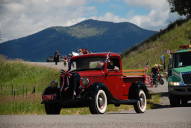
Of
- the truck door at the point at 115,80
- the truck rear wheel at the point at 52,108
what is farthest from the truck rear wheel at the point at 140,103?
the truck rear wheel at the point at 52,108

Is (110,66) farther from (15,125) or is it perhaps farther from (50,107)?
(15,125)

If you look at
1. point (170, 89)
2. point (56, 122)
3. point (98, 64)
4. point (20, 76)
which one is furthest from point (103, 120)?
point (20, 76)

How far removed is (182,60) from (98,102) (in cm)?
835

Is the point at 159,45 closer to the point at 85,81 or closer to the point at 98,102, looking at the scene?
the point at 85,81

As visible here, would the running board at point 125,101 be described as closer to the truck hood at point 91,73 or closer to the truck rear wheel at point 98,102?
the truck rear wheel at point 98,102

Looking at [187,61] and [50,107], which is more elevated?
[187,61]

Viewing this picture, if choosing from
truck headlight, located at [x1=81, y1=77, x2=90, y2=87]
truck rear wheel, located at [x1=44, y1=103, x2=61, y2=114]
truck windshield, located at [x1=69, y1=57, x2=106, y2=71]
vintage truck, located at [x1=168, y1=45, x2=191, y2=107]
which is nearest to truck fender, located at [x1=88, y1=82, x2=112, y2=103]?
truck headlight, located at [x1=81, y1=77, x2=90, y2=87]

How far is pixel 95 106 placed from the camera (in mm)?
16453

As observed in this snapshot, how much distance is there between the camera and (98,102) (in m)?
16.8

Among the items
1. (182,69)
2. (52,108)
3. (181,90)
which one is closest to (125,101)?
(52,108)

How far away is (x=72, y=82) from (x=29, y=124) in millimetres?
4874

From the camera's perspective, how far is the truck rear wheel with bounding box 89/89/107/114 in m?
16.4

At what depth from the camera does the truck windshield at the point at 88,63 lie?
59.4 feet

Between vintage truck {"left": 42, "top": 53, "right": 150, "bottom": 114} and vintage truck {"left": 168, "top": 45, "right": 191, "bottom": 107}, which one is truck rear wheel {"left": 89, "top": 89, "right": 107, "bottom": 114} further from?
vintage truck {"left": 168, "top": 45, "right": 191, "bottom": 107}
